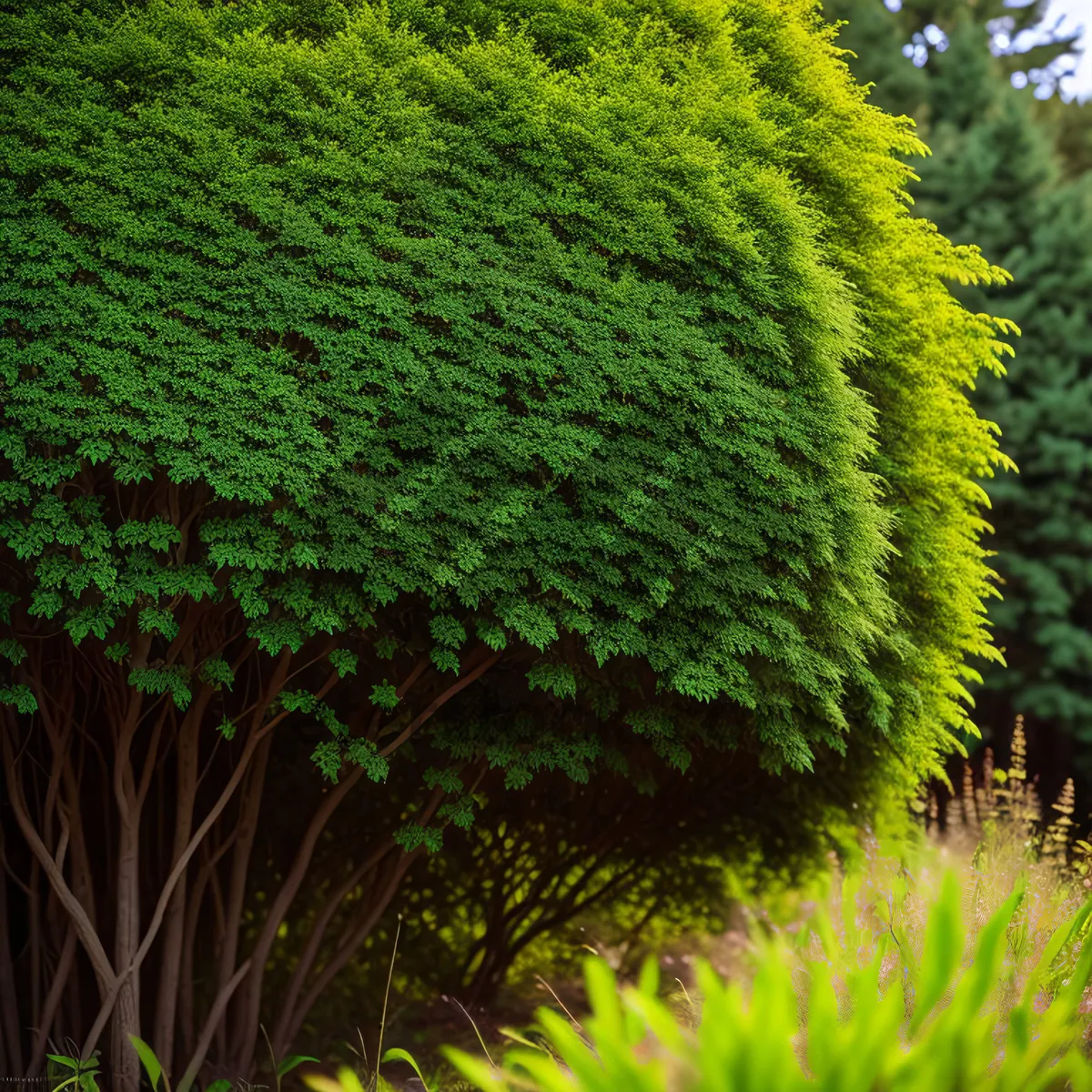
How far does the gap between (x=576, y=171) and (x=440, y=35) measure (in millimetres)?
1226

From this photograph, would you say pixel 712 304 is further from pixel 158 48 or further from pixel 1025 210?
pixel 1025 210

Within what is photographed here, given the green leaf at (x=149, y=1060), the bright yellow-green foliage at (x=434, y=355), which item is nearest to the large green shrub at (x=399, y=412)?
the bright yellow-green foliage at (x=434, y=355)

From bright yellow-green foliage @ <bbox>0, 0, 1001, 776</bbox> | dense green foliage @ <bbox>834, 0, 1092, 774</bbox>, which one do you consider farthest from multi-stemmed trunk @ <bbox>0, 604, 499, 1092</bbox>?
dense green foliage @ <bbox>834, 0, 1092, 774</bbox>

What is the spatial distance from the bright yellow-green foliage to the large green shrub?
0.02m

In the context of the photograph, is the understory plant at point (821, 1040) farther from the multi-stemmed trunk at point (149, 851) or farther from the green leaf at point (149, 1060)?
the green leaf at point (149, 1060)

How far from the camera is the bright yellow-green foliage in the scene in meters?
4.41

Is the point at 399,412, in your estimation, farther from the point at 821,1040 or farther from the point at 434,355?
the point at 821,1040

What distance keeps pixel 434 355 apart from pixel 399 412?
359 mm

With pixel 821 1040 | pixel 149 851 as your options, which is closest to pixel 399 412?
pixel 821 1040

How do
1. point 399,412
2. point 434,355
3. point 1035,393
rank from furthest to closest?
point 1035,393 < point 434,355 < point 399,412

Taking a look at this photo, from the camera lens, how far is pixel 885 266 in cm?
648

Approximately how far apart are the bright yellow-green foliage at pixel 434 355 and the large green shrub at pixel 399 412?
19 millimetres

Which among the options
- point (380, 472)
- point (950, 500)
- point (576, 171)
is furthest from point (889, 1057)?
point (950, 500)

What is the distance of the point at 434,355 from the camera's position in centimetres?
480
